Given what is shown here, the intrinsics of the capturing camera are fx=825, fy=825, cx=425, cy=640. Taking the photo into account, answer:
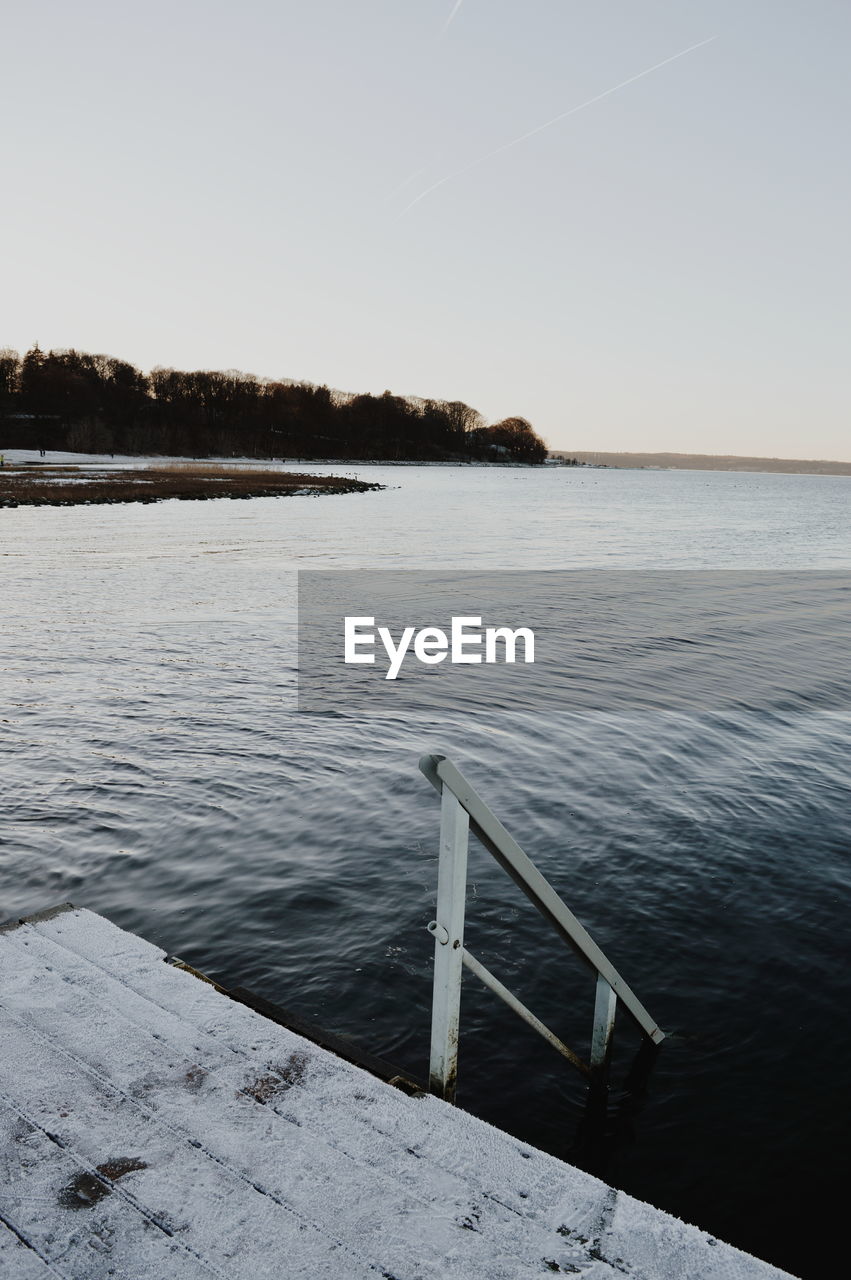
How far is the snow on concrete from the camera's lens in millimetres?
3072

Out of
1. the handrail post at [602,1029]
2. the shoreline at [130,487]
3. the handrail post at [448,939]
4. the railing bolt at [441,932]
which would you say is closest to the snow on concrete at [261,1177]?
the handrail post at [448,939]

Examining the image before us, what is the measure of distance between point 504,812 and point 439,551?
3572cm

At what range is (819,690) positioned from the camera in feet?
57.0

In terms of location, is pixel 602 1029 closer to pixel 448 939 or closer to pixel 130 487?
pixel 448 939

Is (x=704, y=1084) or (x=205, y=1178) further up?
(x=205, y=1178)

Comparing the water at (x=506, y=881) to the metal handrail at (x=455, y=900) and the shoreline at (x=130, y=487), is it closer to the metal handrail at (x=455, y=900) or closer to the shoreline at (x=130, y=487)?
the metal handrail at (x=455, y=900)

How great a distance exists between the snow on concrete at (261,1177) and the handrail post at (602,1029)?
181 centimetres

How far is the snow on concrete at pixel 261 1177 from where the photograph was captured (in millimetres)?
3072

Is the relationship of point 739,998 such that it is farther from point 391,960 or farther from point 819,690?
point 819,690

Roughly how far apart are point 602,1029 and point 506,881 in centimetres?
356

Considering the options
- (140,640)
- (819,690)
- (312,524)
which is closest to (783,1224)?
(819,690)
